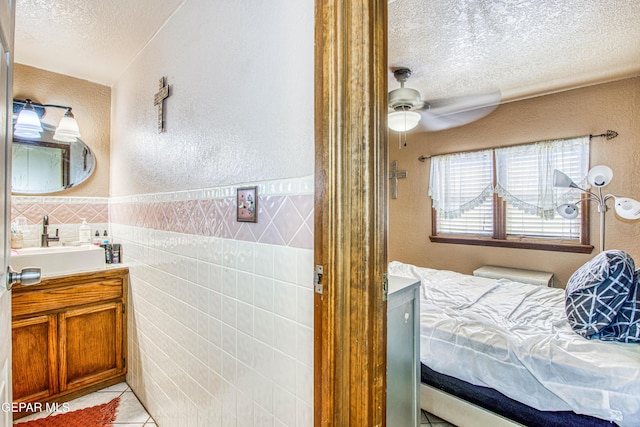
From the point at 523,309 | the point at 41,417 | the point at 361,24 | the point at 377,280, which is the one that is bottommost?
the point at 41,417

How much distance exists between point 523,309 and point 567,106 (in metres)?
2.43

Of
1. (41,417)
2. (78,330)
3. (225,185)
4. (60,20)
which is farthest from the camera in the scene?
(78,330)

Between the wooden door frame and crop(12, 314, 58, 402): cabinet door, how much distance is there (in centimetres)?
200

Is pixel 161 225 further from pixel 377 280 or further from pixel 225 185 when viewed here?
pixel 377 280

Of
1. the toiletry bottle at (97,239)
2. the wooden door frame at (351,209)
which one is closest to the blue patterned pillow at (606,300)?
the wooden door frame at (351,209)

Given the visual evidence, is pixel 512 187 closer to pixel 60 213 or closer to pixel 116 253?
pixel 116 253

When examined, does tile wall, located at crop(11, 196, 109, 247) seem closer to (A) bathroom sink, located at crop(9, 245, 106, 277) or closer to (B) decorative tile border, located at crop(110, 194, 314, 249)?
(A) bathroom sink, located at crop(9, 245, 106, 277)

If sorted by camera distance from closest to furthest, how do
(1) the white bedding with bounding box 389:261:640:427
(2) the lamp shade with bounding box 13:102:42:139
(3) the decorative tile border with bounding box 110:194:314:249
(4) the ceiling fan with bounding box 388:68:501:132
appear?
(3) the decorative tile border with bounding box 110:194:314:249 < (1) the white bedding with bounding box 389:261:640:427 < (2) the lamp shade with bounding box 13:102:42:139 < (4) the ceiling fan with bounding box 388:68:501:132

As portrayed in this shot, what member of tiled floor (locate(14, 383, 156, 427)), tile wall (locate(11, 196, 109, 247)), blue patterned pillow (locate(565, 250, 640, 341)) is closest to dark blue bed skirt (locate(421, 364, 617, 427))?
blue patterned pillow (locate(565, 250, 640, 341))

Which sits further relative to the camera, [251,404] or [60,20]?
[60,20]

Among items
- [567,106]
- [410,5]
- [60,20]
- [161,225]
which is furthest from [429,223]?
[60,20]

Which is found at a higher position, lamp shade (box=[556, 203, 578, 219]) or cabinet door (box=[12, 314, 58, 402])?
lamp shade (box=[556, 203, 578, 219])

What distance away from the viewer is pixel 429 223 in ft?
13.9

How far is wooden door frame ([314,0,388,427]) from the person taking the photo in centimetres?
80
